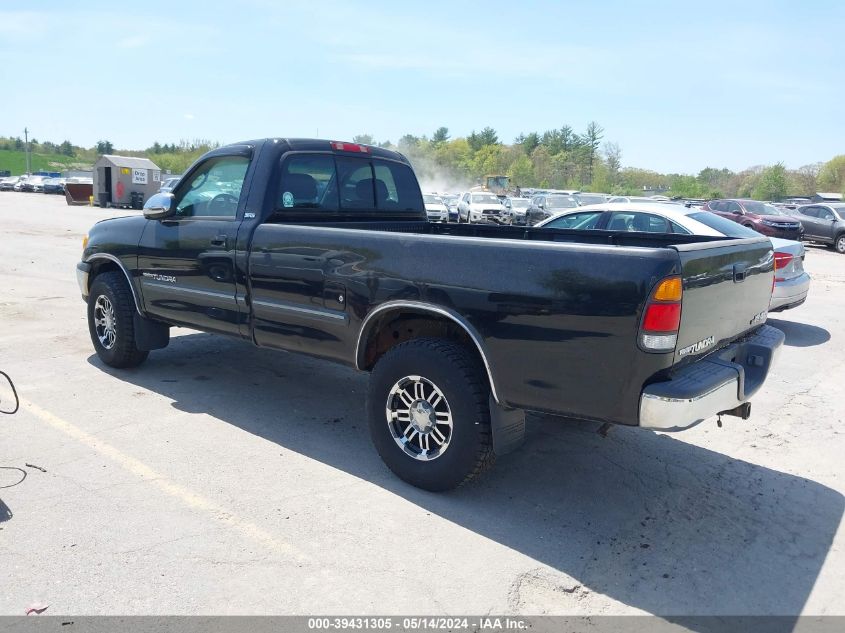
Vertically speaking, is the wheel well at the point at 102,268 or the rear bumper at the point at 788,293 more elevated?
the wheel well at the point at 102,268

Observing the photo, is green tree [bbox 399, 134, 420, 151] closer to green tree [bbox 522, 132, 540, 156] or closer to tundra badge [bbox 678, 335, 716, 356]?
green tree [bbox 522, 132, 540, 156]

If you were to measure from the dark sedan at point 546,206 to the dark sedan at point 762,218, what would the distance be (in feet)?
18.1

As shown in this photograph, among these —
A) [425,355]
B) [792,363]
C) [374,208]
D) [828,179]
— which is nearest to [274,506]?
[425,355]

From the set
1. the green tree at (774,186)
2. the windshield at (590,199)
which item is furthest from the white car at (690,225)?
the green tree at (774,186)

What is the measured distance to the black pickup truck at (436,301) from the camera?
3.30 m

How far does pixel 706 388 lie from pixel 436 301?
1.48 metres

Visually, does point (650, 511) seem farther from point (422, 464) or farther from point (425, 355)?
point (425, 355)

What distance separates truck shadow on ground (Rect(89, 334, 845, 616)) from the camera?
3279mm

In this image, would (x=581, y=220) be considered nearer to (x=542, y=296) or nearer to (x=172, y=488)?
(x=542, y=296)

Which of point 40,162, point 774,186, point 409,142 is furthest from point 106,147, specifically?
point 774,186

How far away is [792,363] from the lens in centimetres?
759

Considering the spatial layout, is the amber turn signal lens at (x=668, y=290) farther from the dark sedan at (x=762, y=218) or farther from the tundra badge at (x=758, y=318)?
the dark sedan at (x=762, y=218)

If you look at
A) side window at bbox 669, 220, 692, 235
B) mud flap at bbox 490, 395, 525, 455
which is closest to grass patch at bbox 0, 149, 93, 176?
side window at bbox 669, 220, 692, 235

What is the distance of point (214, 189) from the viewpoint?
214 inches
